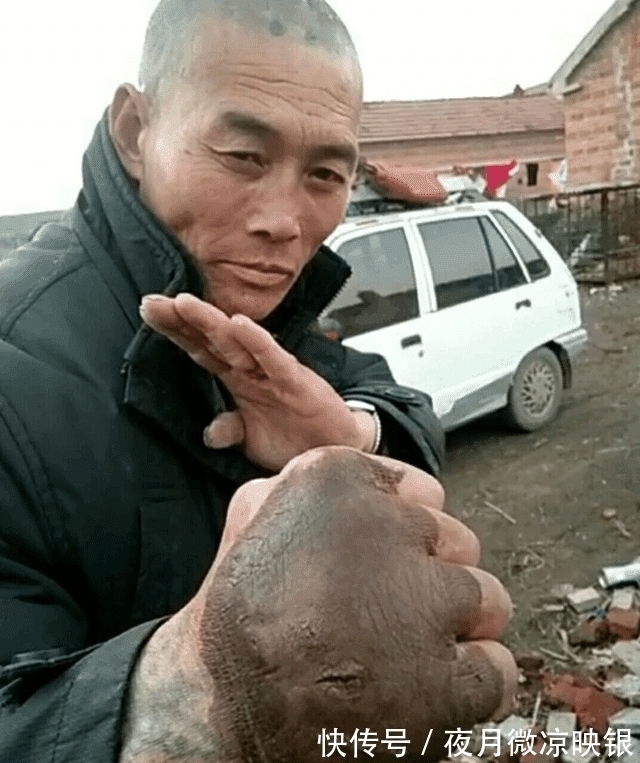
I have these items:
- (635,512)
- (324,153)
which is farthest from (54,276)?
(635,512)

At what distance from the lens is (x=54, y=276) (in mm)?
1212

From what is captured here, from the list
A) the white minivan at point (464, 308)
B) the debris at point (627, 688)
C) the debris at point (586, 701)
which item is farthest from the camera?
the white minivan at point (464, 308)

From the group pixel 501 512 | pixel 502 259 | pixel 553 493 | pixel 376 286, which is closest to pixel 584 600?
pixel 501 512

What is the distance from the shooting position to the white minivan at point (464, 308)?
17.3 ft

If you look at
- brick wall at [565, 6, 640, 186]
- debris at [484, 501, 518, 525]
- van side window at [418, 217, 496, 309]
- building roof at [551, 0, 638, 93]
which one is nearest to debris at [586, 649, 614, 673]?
debris at [484, 501, 518, 525]

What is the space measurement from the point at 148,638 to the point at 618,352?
30.0 ft

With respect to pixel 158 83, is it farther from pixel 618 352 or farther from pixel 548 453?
pixel 618 352

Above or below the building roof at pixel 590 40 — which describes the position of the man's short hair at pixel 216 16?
below

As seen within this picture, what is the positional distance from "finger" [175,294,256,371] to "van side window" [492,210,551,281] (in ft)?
17.8

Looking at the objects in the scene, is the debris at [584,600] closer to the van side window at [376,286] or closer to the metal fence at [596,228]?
the van side window at [376,286]

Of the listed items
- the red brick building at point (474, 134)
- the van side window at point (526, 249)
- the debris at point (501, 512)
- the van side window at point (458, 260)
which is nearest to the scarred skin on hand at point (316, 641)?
the debris at point (501, 512)

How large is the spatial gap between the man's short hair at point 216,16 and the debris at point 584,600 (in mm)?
3599

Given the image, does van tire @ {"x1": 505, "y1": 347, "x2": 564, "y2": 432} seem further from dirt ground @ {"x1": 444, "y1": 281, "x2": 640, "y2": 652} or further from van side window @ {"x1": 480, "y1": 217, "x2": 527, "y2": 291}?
van side window @ {"x1": 480, "y1": 217, "x2": 527, "y2": 291}

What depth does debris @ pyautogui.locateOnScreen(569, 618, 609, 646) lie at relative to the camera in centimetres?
394
